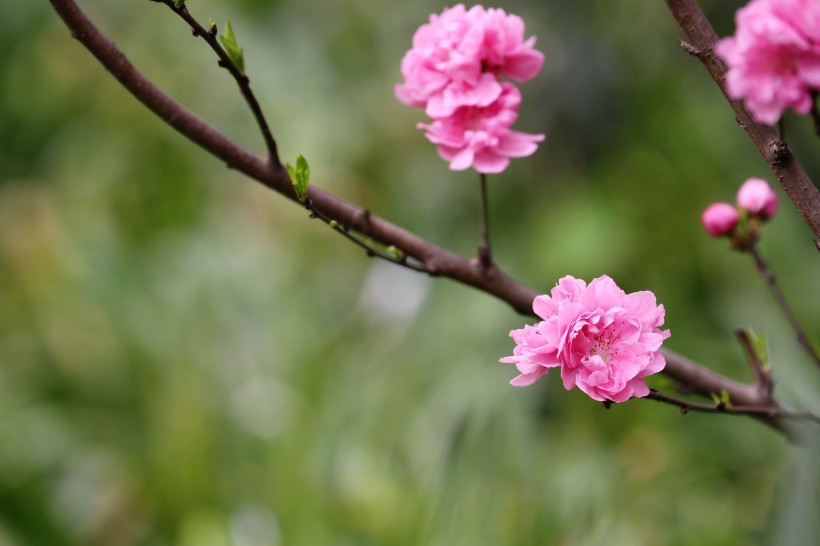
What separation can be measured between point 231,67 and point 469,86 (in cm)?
14

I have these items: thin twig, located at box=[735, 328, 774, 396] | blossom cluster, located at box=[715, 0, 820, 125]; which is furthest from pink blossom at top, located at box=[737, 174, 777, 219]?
blossom cluster, located at box=[715, 0, 820, 125]

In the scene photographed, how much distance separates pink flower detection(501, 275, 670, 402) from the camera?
412 mm

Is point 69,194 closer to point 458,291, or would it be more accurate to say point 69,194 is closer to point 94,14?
point 94,14

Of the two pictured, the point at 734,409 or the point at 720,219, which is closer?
the point at 734,409

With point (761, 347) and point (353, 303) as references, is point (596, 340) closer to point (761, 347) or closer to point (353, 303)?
point (761, 347)

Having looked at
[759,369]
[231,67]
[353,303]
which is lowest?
[353,303]

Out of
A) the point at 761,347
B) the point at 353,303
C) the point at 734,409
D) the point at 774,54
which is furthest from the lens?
the point at 353,303

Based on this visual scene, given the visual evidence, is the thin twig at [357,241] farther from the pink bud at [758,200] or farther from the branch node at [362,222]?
the pink bud at [758,200]

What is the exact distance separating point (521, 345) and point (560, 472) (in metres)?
1.08

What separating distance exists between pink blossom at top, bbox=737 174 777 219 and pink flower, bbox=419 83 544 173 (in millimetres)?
221

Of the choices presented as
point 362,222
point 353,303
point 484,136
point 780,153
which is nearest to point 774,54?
point 780,153

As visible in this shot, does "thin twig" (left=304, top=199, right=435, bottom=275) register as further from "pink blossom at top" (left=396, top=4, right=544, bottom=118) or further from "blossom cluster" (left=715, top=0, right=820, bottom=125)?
"blossom cluster" (left=715, top=0, right=820, bottom=125)

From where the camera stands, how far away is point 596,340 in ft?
1.38

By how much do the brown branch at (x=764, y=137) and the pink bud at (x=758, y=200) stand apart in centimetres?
24
